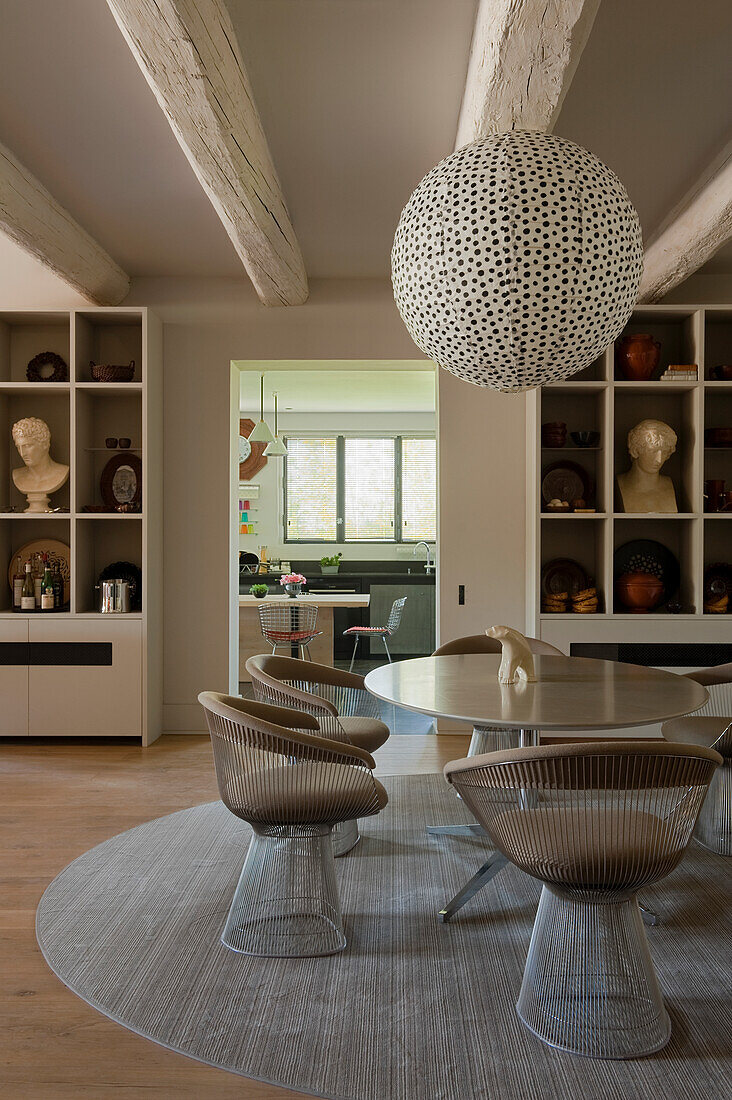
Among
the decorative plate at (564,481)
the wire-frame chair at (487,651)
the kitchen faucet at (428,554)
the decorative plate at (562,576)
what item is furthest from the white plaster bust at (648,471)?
the kitchen faucet at (428,554)

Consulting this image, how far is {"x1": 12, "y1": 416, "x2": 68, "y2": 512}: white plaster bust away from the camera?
505cm

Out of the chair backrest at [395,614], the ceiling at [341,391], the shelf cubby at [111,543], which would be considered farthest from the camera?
the ceiling at [341,391]

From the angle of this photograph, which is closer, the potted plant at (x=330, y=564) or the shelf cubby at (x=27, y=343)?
the shelf cubby at (x=27, y=343)

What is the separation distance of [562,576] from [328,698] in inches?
88.0

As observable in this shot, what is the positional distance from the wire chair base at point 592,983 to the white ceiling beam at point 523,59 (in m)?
2.04

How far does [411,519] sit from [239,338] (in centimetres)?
534

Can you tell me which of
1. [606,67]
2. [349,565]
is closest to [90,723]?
[606,67]

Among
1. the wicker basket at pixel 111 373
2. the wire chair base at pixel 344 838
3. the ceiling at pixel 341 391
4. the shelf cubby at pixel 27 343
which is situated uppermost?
the ceiling at pixel 341 391

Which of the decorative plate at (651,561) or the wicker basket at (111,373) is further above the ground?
the wicker basket at (111,373)

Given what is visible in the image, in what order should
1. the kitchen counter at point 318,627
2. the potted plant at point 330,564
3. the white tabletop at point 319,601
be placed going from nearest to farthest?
1. the white tabletop at point 319,601
2. the kitchen counter at point 318,627
3. the potted plant at point 330,564

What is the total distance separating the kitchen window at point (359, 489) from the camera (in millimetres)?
10461

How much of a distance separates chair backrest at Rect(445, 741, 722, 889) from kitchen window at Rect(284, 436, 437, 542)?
8352mm

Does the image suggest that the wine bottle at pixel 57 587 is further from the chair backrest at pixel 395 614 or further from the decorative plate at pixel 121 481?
the chair backrest at pixel 395 614

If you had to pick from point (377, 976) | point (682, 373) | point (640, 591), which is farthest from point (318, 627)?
point (377, 976)
